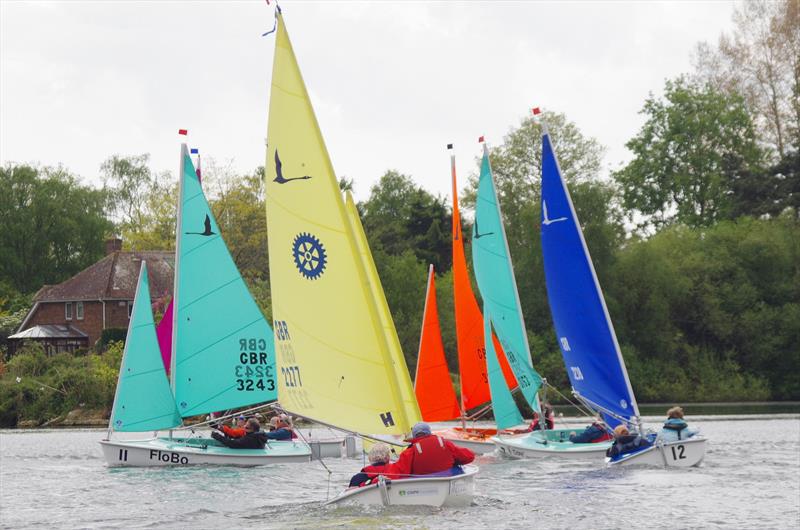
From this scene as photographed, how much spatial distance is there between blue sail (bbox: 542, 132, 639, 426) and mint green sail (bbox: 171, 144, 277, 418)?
24.1 feet

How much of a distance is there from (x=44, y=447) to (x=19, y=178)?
55.5 m

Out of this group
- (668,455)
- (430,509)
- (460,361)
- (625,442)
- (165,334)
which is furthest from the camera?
(460,361)

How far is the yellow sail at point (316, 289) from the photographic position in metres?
16.8

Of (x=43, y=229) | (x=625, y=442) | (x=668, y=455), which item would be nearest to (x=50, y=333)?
(x=43, y=229)

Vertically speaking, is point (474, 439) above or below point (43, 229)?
below

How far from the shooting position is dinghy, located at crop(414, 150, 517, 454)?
109ft

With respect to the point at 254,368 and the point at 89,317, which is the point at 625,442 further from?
the point at 89,317

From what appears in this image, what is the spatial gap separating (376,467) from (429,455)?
0.90 meters

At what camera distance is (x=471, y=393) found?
3362cm

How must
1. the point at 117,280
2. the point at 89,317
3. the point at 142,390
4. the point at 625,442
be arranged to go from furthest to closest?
1. the point at 117,280
2. the point at 89,317
3. the point at 142,390
4. the point at 625,442

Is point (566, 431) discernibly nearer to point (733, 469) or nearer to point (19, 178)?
point (733, 469)

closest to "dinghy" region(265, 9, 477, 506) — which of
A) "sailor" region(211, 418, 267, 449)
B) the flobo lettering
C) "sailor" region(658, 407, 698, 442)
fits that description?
"sailor" region(658, 407, 698, 442)

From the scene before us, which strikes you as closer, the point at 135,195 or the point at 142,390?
the point at 142,390

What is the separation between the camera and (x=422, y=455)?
56.3 ft
